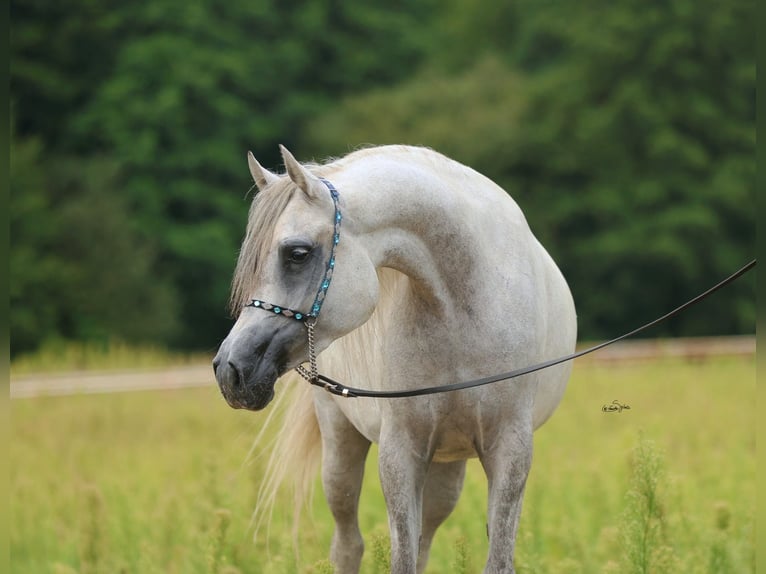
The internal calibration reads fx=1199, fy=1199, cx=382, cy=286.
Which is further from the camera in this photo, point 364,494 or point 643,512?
point 364,494

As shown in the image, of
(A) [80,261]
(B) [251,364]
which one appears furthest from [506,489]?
(A) [80,261]

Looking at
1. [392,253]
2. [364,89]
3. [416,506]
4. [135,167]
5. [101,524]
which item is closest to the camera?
[392,253]

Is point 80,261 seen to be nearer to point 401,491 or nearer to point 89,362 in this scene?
point 89,362

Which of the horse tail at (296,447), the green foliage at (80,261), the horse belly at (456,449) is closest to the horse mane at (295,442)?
the horse tail at (296,447)

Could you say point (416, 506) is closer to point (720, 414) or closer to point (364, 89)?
point (720, 414)

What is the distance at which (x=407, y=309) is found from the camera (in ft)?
14.9

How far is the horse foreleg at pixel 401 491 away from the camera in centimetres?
455

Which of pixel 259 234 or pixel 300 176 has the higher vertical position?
pixel 300 176

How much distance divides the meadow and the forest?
1430cm

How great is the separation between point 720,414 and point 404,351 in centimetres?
880

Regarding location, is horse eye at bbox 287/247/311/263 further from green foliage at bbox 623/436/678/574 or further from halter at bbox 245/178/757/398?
green foliage at bbox 623/436/678/574

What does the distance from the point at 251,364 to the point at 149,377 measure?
14186 millimetres

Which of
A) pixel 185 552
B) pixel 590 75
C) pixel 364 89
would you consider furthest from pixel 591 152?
pixel 185 552

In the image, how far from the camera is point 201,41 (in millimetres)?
30797
